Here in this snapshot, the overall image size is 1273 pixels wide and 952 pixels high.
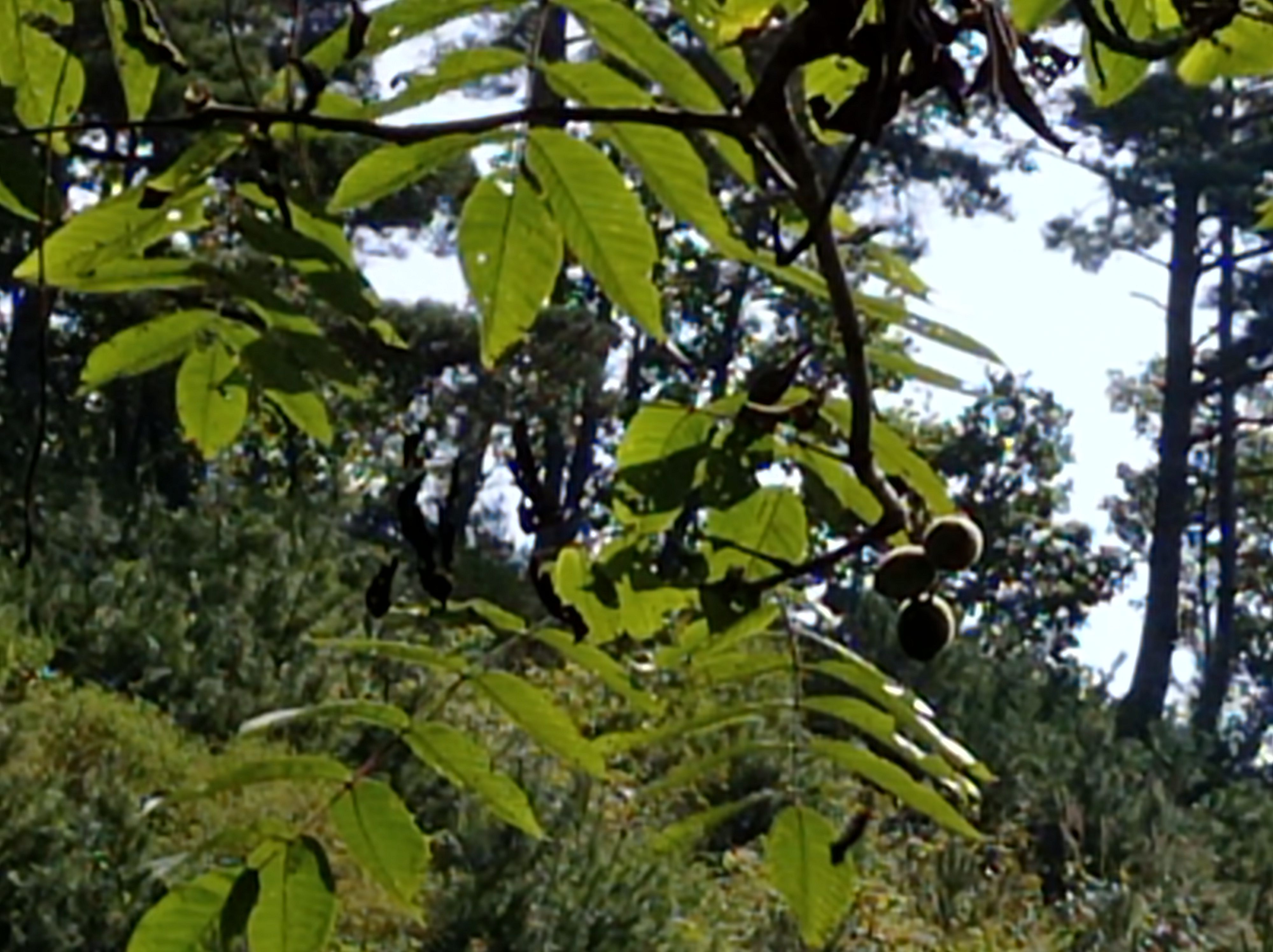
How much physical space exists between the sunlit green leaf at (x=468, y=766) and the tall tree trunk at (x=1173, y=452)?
64.9 feet

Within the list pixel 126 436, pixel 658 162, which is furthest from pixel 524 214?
pixel 126 436

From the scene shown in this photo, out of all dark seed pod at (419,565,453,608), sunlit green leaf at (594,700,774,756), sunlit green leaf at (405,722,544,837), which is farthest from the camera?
sunlit green leaf at (594,700,774,756)

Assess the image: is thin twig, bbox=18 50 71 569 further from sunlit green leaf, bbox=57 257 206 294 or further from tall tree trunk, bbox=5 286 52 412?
tall tree trunk, bbox=5 286 52 412

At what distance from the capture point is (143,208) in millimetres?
1161

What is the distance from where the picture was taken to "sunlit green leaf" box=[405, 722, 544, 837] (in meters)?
1.23

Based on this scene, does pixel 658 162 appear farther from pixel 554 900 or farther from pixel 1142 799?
pixel 1142 799

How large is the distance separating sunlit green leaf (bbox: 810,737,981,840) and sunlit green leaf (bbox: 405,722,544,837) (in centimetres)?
20

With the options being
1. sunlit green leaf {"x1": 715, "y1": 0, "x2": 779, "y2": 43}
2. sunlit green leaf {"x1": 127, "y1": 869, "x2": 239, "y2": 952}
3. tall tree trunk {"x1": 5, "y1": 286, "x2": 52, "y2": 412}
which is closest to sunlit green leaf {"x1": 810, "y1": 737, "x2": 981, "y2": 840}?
sunlit green leaf {"x1": 127, "y1": 869, "x2": 239, "y2": 952}

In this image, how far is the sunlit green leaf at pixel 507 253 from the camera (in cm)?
105

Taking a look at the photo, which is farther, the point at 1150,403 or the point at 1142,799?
the point at 1150,403

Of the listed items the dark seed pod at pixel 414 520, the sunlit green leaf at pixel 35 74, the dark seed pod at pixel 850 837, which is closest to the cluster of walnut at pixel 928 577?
the dark seed pod at pixel 850 837

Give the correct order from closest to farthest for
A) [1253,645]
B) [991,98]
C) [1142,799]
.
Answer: [991,98] < [1142,799] < [1253,645]

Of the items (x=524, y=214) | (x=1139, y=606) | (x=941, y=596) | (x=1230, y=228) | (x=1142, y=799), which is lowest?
(x=941, y=596)

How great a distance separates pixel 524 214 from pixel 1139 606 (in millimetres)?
27574
